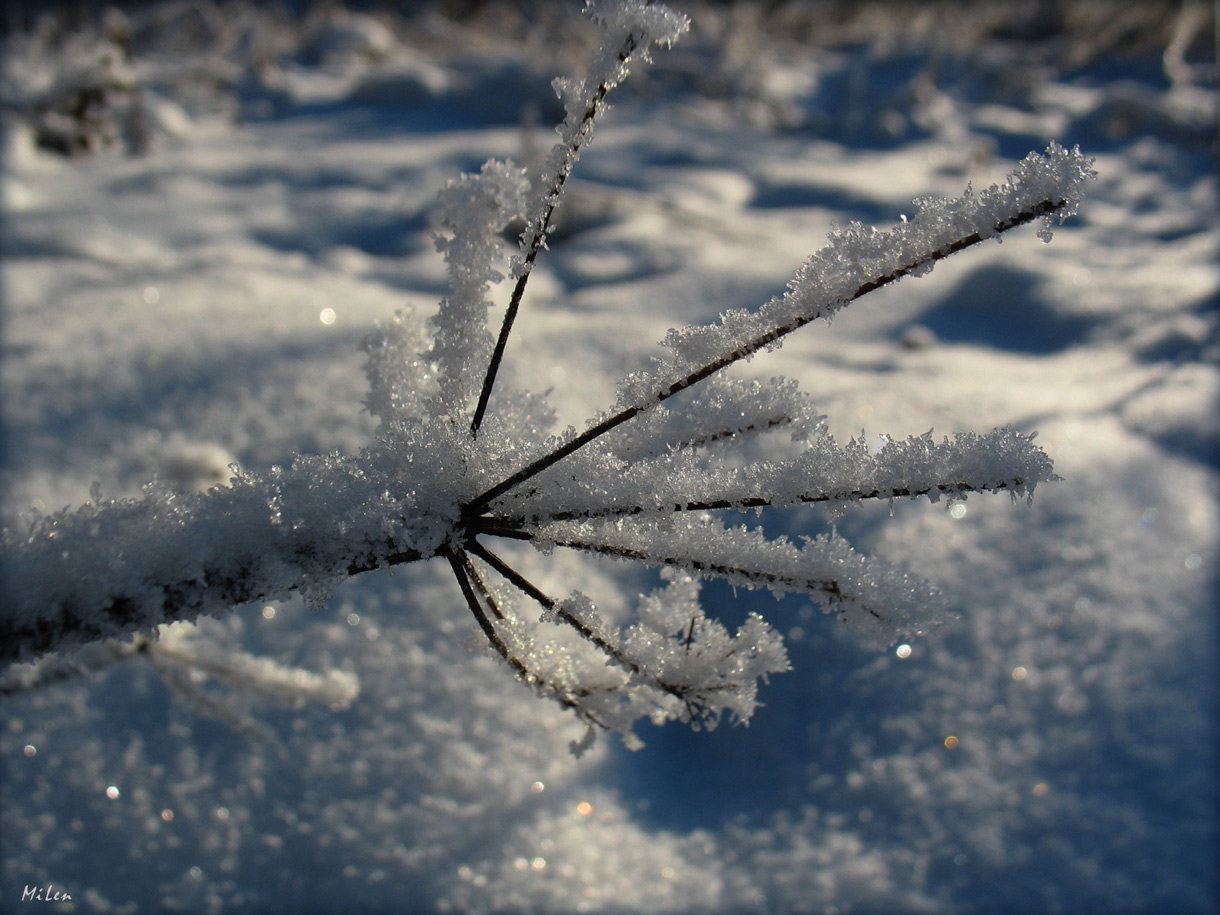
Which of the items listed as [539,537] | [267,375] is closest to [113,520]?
[539,537]

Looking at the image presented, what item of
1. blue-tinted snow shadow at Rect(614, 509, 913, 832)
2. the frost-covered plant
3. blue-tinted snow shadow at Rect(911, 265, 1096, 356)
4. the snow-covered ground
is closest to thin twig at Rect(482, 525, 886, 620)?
the frost-covered plant

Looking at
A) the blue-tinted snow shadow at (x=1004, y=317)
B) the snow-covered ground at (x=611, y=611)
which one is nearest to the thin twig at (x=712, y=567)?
the snow-covered ground at (x=611, y=611)

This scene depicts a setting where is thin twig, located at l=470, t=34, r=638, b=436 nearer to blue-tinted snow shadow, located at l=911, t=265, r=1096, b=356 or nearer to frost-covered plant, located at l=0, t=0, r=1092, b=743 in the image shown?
frost-covered plant, located at l=0, t=0, r=1092, b=743

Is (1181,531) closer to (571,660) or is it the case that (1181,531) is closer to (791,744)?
(791,744)

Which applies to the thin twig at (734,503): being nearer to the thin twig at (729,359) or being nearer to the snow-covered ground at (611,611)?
the thin twig at (729,359)

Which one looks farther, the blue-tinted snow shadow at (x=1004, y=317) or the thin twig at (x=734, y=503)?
the blue-tinted snow shadow at (x=1004, y=317)

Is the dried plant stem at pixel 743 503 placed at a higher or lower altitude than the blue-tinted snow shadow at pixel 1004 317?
lower
